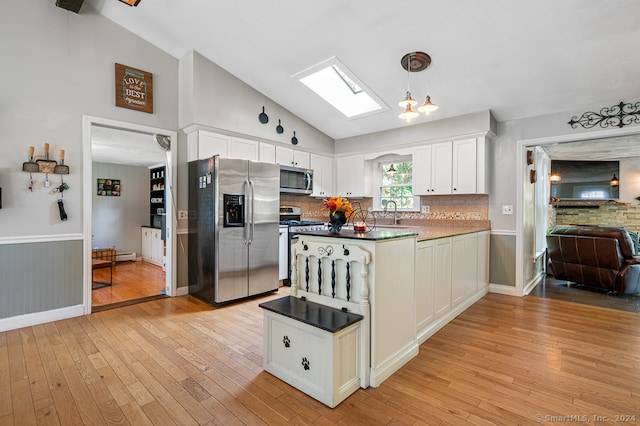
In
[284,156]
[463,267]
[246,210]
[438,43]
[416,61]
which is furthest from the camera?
[284,156]

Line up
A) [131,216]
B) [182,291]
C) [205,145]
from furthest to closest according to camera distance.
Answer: [131,216]
[182,291]
[205,145]

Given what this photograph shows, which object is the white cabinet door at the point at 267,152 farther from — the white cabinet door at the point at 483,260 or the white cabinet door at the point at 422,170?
the white cabinet door at the point at 483,260

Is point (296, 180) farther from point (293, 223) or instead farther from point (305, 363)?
point (305, 363)

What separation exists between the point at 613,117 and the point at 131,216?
843 centimetres

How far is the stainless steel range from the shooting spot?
462 cm

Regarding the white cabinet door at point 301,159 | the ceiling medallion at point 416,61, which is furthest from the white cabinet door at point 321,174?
the ceiling medallion at point 416,61

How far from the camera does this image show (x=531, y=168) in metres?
4.68

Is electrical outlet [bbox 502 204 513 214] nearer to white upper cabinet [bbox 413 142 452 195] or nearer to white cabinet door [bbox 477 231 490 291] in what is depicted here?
white cabinet door [bbox 477 231 490 291]

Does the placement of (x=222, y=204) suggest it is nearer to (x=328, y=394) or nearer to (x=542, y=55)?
Answer: (x=328, y=394)

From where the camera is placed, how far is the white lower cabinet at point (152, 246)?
6.33 meters

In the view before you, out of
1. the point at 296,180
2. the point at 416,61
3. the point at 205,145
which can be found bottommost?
the point at 296,180

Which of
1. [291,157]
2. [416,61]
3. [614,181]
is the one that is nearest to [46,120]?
[291,157]

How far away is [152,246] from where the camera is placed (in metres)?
6.65

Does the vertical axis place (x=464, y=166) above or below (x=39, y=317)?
above
